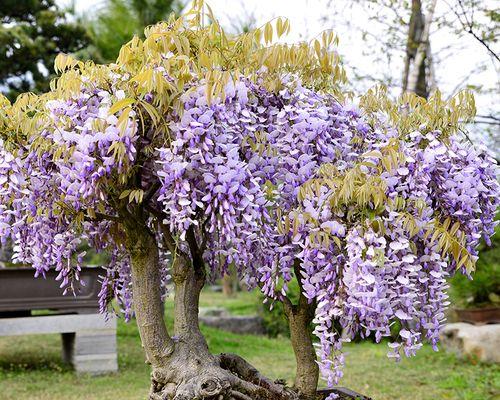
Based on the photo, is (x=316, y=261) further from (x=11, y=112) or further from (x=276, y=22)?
(x=11, y=112)

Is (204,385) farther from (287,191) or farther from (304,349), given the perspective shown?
(287,191)

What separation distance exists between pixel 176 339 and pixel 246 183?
3.14 ft

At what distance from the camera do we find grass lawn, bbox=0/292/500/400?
6309mm

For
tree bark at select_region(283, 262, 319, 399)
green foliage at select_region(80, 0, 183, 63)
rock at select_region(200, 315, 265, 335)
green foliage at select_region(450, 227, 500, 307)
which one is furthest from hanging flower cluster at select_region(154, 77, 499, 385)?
rock at select_region(200, 315, 265, 335)

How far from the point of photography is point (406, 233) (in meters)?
3.08

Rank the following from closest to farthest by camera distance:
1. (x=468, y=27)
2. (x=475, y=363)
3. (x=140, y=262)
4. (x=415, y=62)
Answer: (x=140, y=262) → (x=468, y=27) → (x=475, y=363) → (x=415, y=62)

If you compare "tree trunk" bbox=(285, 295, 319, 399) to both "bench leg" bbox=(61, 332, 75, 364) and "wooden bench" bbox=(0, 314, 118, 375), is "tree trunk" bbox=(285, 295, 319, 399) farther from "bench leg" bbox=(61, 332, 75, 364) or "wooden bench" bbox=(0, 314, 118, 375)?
"bench leg" bbox=(61, 332, 75, 364)

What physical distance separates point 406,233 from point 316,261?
0.42 meters

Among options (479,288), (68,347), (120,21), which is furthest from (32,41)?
(479,288)

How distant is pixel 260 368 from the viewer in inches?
307

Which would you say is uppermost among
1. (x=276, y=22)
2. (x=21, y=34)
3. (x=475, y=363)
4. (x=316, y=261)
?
(x=21, y=34)

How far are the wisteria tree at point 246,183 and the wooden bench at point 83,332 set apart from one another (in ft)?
12.8

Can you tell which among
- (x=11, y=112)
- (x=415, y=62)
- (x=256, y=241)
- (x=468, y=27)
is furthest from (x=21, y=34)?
(x=256, y=241)

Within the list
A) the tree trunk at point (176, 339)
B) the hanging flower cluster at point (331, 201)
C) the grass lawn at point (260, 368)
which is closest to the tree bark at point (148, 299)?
the tree trunk at point (176, 339)
